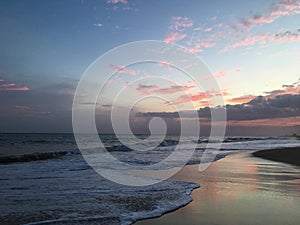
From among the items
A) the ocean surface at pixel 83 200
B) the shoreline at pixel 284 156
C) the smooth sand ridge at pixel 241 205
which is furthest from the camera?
the shoreline at pixel 284 156

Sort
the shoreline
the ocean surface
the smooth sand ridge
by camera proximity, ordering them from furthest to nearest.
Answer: the shoreline → the ocean surface → the smooth sand ridge

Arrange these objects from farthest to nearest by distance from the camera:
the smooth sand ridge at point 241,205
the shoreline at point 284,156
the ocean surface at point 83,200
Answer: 1. the shoreline at point 284,156
2. the ocean surface at point 83,200
3. the smooth sand ridge at point 241,205

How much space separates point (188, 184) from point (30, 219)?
5.75 metres

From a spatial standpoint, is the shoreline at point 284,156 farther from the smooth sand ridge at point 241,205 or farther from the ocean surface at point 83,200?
the ocean surface at point 83,200

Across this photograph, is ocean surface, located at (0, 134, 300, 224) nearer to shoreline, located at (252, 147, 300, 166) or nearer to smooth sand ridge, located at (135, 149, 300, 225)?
smooth sand ridge, located at (135, 149, 300, 225)

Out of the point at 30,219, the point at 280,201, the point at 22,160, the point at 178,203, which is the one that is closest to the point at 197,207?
the point at 178,203

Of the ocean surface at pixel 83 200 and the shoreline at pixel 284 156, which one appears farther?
the shoreline at pixel 284 156

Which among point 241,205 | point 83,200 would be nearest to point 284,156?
point 241,205

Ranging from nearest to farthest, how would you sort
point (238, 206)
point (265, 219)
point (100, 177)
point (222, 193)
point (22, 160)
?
point (265, 219) < point (238, 206) < point (222, 193) < point (100, 177) < point (22, 160)

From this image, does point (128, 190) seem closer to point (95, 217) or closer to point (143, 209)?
point (143, 209)

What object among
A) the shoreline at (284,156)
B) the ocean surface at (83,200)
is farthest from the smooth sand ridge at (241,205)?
the shoreline at (284,156)

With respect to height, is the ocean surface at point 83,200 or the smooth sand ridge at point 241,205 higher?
the smooth sand ridge at point 241,205

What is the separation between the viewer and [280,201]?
7.28 m

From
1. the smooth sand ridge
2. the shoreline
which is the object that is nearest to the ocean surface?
the smooth sand ridge
